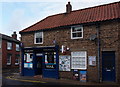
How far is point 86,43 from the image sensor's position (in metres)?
14.2

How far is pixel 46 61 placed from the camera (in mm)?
16422

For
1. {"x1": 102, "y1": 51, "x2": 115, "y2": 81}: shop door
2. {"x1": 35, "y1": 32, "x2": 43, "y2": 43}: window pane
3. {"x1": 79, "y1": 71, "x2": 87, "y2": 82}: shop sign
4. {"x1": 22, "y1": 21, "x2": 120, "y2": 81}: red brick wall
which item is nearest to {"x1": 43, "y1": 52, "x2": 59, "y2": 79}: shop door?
{"x1": 22, "y1": 21, "x2": 120, "y2": 81}: red brick wall

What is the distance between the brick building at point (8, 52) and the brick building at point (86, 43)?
501 inches

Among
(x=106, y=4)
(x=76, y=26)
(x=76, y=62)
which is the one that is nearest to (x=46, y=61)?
(x=76, y=62)

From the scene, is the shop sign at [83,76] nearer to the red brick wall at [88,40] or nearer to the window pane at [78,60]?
the red brick wall at [88,40]

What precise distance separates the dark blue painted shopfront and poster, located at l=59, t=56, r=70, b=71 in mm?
340

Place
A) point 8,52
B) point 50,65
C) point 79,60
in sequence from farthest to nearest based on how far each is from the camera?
point 8,52 → point 50,65 → point 79,60

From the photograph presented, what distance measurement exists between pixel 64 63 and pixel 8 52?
17.9 metres

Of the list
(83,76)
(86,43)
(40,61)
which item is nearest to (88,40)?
(86,43)

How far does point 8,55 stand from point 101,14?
21.4 meters

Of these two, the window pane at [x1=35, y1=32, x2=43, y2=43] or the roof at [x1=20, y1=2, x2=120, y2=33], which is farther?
the window pane at [x1=35, y1=32, x2=43, y2=43]

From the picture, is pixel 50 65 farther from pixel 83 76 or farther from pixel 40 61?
pixel 83 76

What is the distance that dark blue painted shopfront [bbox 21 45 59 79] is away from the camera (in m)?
15.9

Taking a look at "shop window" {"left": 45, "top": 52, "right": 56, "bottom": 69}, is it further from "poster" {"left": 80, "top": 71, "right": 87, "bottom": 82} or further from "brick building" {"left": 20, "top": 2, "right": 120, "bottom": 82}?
"poster" {"left": 80, "top": 71, "right": 87, "bottom": 82}
